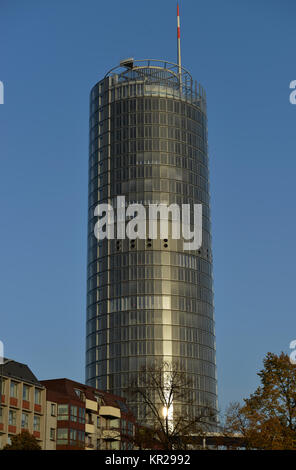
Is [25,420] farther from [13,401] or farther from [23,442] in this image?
[23,442]

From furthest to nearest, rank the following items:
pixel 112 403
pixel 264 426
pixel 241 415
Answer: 1. pixel 112 403
2. pixel 241 415
3. pixel 264 426

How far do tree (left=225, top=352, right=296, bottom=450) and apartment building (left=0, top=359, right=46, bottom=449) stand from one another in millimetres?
53663

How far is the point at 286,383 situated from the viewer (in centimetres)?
8106

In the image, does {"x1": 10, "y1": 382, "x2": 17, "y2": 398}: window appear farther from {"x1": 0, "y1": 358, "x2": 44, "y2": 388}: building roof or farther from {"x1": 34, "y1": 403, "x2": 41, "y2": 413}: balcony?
{"x1": 34, "y1": 403, "x2": 41, "y2": 413}: balcony

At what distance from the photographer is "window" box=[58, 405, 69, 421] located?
462 ft

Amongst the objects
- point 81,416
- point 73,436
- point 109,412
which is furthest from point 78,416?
point 109,412

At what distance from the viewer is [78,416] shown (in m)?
146

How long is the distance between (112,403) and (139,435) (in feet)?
258

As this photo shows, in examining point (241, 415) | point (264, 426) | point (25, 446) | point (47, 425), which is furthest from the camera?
point (47, 425)

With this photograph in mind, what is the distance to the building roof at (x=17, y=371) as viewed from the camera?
422ft

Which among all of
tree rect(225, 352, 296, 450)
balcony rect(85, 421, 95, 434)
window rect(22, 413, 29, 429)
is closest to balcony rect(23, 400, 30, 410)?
window rect(22, 413, 29, 429)
